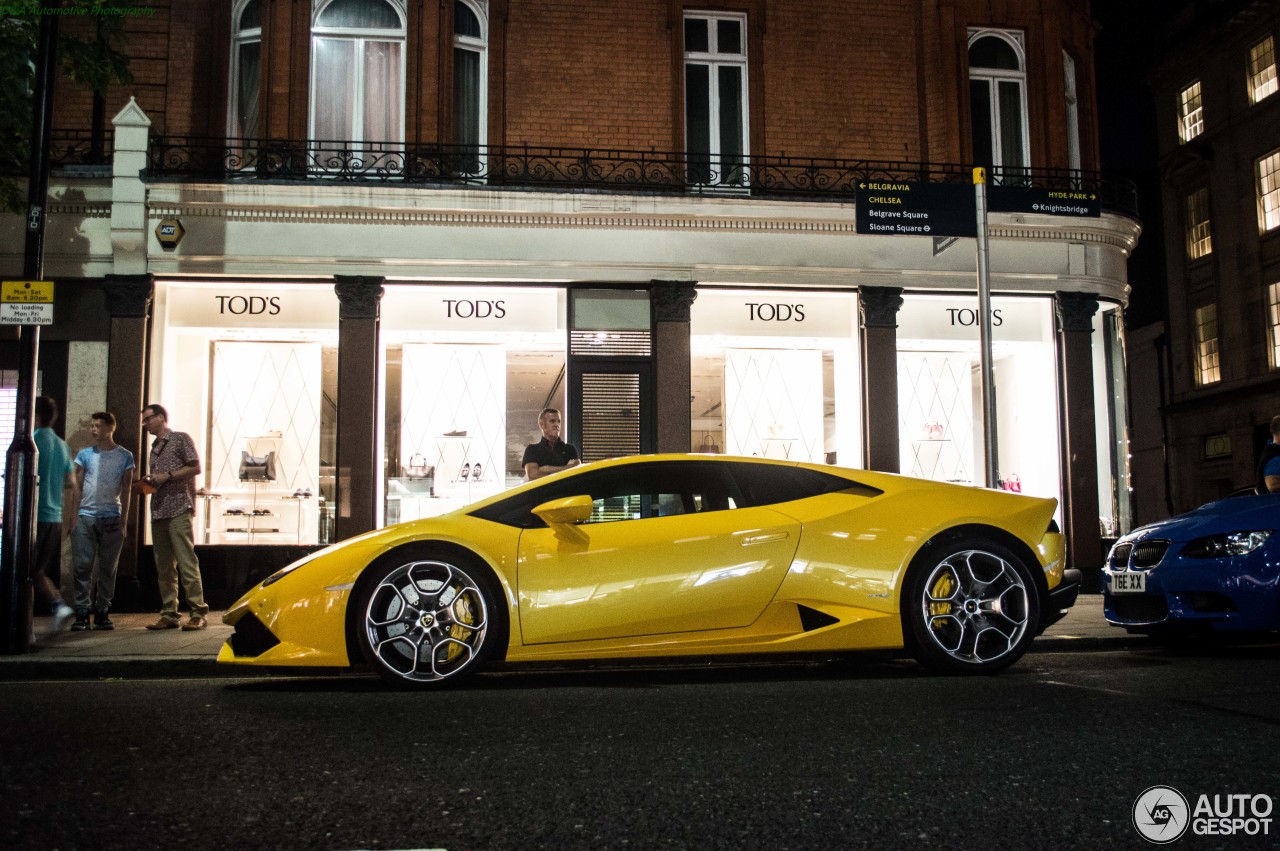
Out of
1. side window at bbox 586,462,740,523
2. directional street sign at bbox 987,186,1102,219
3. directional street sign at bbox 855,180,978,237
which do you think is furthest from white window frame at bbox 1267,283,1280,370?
side window at bbox 586,462,740,523

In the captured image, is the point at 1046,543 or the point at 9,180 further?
the point at 9,180

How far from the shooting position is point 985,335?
34.8 ft

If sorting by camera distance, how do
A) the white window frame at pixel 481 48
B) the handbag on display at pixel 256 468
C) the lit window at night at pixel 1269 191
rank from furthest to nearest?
the lit window at night at pixel 1269 191 < the white window frame at pixel 481 48 < the handbag on display at pixel 256 468

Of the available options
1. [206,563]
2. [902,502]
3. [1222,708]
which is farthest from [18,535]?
[1222,708]

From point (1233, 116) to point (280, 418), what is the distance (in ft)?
89.0

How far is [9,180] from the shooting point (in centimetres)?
1121

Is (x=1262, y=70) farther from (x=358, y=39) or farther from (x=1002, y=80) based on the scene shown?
(x=358, y=39)

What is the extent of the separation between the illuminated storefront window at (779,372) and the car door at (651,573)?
7154 mm

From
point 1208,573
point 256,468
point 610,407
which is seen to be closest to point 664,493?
point 1208,573

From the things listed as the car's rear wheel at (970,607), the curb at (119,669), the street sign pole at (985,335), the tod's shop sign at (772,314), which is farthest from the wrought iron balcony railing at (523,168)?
the car's rear wheel at (970,607)

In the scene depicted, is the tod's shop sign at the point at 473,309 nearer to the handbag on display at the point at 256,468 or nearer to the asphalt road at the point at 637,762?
the handbag on display at the point at 256,468

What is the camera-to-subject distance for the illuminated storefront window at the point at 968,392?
13539 millimetres

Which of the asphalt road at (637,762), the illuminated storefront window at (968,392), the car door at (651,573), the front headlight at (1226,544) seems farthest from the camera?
the illuminated storefront window at (968,392)

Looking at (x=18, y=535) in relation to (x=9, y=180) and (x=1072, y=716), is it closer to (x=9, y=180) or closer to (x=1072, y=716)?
(x=9, y=180)
